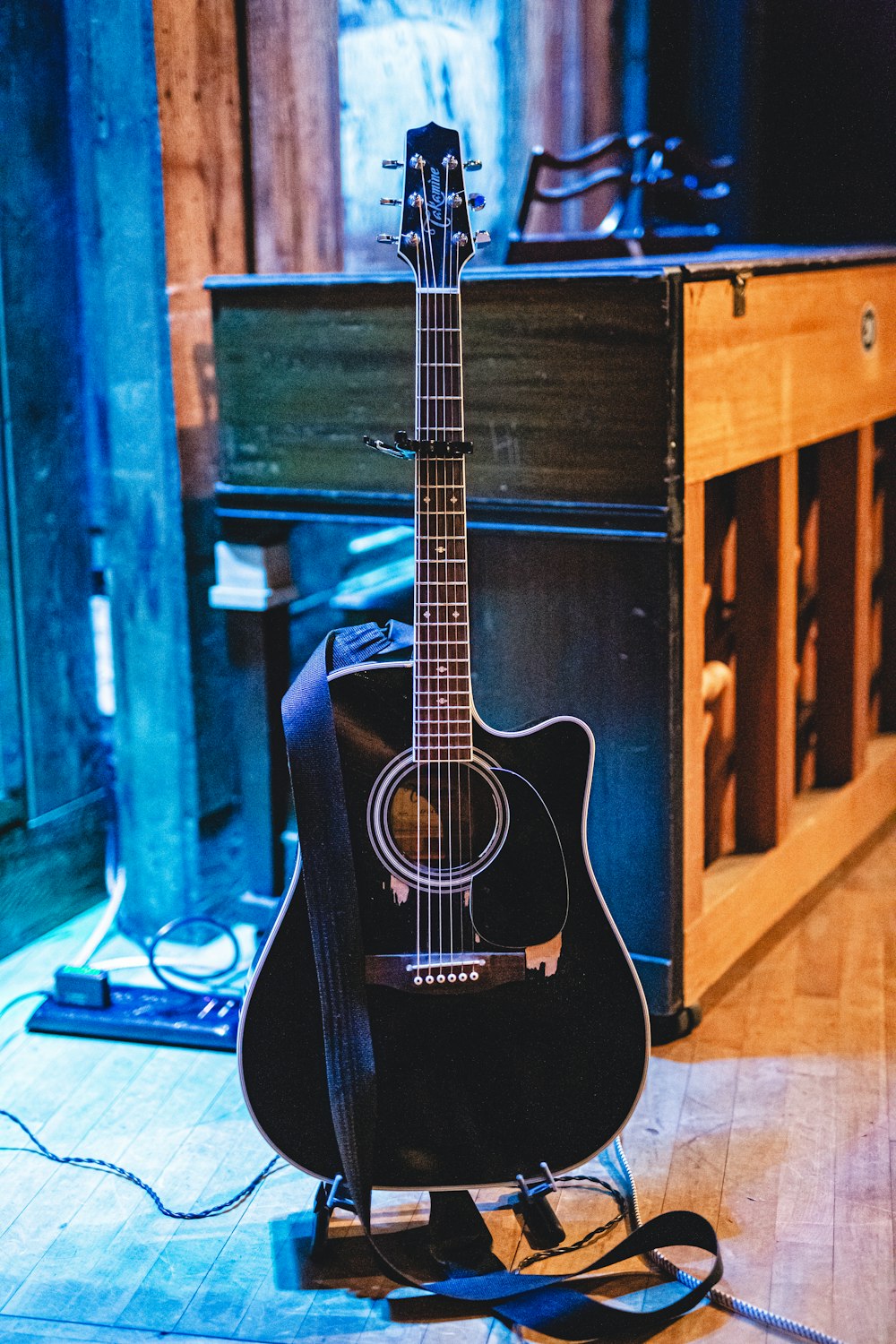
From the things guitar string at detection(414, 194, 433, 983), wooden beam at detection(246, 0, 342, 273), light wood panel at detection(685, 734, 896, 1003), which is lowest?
light wood panel at detection(685, 734, 896, 1003)

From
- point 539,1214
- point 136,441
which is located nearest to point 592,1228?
point 539,1214

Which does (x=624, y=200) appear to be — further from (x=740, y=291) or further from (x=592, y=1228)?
(x=592, y=1228)

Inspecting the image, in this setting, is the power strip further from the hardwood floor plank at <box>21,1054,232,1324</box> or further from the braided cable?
the braided cable

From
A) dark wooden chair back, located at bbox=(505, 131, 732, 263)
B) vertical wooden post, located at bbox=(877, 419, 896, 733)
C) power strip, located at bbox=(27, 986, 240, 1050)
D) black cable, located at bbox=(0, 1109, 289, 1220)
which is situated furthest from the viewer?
vertical wooden post, located at bbox=(877, 419, 896, 733)

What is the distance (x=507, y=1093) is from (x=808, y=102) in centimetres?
245

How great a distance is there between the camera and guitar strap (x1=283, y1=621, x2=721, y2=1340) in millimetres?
1490

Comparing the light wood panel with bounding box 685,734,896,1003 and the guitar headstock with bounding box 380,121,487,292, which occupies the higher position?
the guitar headstock with bounding box 380,121,487,292

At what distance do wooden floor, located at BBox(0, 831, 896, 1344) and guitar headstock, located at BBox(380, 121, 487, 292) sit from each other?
1.05m

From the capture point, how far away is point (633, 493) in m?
1.90

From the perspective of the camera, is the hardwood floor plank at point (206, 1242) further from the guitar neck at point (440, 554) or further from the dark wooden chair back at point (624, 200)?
the dark wooden chair back at point (624, 200)

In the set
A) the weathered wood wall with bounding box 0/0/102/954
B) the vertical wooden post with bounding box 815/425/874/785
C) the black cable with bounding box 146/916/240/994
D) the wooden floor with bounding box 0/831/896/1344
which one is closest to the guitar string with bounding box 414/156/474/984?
the wooden floor with bounding box 0/831/896/1344

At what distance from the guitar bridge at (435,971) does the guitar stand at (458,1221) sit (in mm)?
220

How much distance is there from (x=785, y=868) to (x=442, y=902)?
3.33 ft

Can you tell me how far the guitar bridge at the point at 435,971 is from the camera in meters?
1.57
